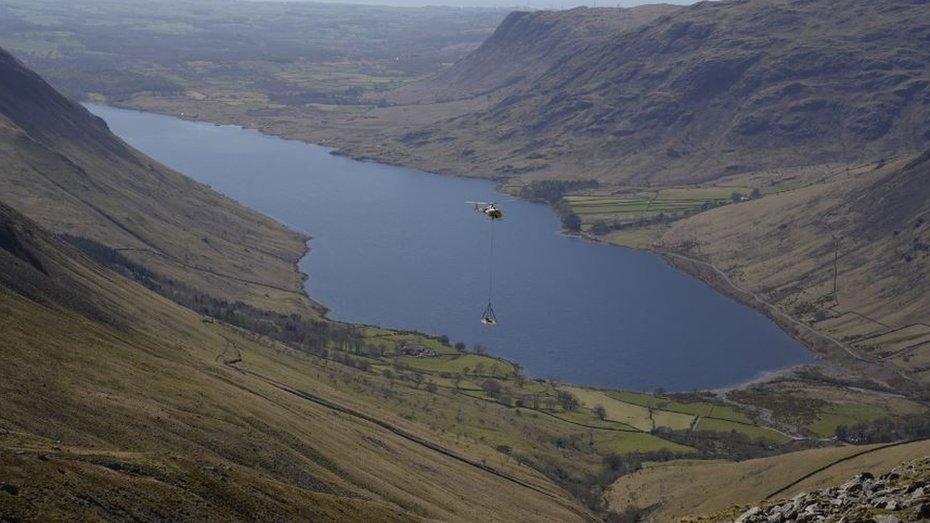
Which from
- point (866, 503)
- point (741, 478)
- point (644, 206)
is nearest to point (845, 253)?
point (644, 206)

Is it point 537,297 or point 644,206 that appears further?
point 644,206

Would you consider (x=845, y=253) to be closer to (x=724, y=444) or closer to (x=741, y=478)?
(x=724, y=444)

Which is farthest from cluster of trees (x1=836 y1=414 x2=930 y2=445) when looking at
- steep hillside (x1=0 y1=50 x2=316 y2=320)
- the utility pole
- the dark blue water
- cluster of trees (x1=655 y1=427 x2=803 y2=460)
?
steep hillside (x1=0 y1=50 x2=316 y2=320)

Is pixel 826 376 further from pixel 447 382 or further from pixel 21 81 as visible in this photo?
pixel 21 81

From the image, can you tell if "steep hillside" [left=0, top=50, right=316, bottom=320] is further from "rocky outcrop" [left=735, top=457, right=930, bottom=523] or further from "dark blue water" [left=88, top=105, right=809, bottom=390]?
"rocky outcrop" [left=735, top=457, right=930, bottom=523]

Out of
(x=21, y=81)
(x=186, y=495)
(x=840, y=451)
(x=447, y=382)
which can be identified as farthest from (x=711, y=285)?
(x=186, y=495)

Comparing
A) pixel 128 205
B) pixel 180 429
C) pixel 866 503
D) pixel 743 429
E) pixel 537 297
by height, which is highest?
pixel 866 503

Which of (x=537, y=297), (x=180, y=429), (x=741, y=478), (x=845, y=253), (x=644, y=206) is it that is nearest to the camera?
(x=180, y=429)

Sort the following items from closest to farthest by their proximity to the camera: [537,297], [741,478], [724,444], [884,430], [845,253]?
[741,478] → [724,444] → [884,430] → [537,297] → [845,253]
